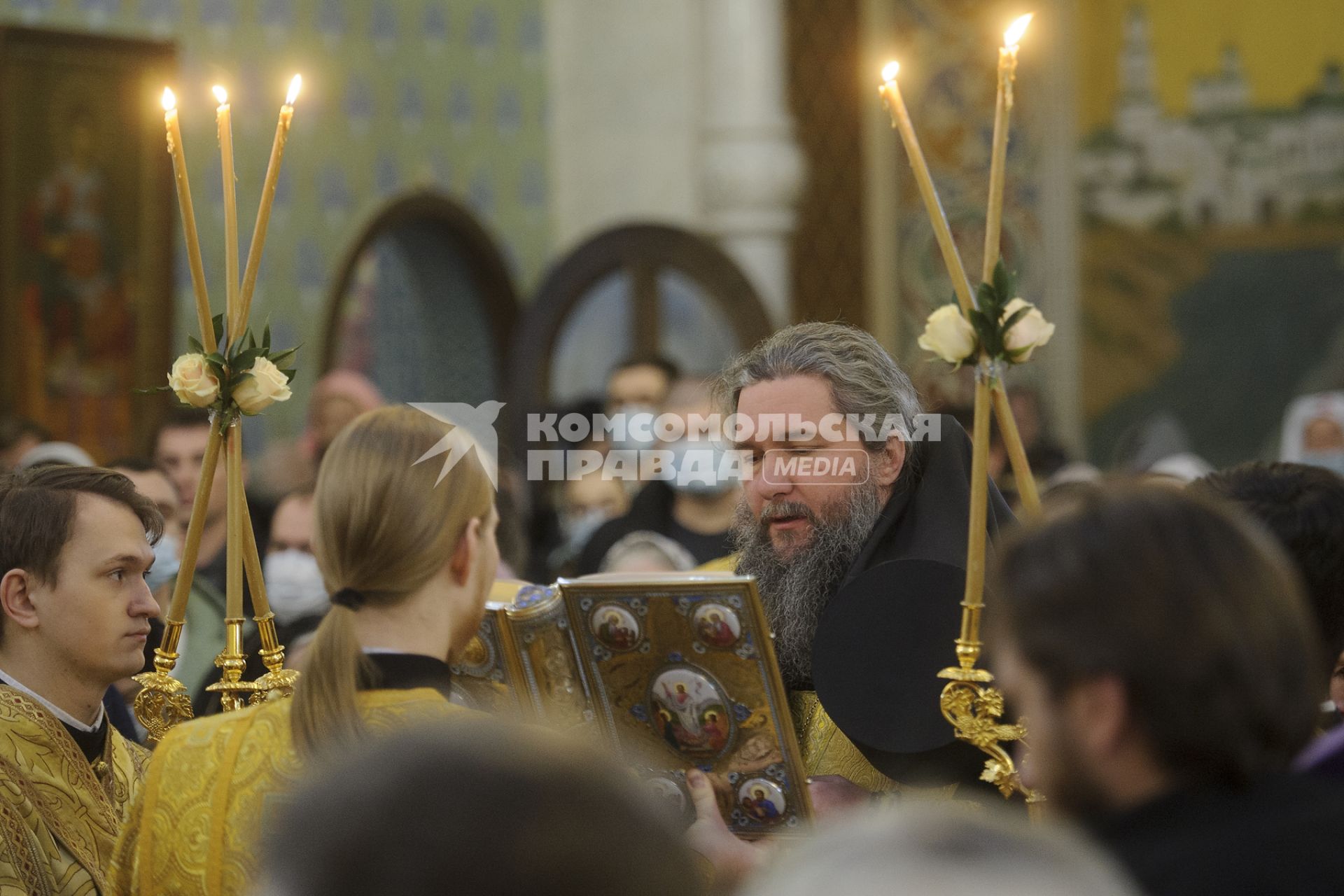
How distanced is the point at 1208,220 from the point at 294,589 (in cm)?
653

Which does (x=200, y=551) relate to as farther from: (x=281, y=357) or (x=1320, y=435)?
(x=1320, y=435)

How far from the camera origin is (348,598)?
2.14 m

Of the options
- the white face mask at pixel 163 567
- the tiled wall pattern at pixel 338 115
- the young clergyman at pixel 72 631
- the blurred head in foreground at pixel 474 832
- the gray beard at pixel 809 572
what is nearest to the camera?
the blurred head in foreground at pixel 474 832

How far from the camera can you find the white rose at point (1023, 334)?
248 centimetres

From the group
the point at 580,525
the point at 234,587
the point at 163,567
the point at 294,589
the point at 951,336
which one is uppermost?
the point at 951,336

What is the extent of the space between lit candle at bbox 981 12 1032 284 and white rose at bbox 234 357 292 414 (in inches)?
43.3

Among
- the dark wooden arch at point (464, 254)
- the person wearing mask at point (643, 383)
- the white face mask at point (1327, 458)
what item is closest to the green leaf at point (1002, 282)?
the person wearing mask at point (643, 383)

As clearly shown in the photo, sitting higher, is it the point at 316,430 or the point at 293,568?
the point at 316,430

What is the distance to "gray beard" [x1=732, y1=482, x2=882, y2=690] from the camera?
3.10 metres

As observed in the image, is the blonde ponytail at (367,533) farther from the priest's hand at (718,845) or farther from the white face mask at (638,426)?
the white face mask at (638,426)

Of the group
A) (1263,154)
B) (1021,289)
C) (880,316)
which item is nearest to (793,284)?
(880,316)

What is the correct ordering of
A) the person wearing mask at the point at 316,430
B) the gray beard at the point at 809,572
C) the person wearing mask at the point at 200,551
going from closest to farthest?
the gray beard at the point at 809,572, the person wearing mask at the point at 200,551, the person wearing mask at the point at 316,430

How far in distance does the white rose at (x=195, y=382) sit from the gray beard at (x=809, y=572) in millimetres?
1001

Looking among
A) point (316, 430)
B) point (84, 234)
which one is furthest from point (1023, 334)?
point (84, 234)
